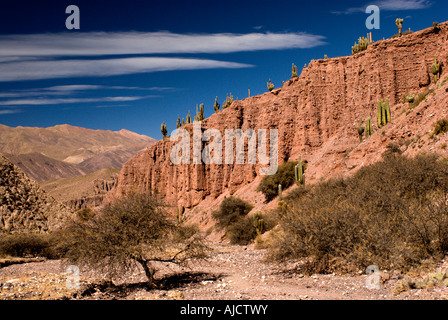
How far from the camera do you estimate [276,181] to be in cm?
4134

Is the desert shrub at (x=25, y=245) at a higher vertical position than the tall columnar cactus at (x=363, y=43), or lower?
lower

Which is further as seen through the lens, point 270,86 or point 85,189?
point 85,189

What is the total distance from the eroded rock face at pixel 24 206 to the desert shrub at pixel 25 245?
199 centimetres

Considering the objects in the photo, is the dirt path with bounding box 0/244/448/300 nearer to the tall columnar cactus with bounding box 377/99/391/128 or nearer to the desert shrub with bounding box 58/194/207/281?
the desert shrub with bounding box 58/194/207/281

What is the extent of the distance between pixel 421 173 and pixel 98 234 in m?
14.8

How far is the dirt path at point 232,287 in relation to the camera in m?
10.9

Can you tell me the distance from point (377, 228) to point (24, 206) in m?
31.5

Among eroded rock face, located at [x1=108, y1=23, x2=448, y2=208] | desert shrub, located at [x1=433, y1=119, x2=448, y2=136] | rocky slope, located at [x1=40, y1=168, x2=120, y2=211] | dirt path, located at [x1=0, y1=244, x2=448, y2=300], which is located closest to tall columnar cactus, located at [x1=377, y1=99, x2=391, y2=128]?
eroded rock face, located at [x1=108, y1=23, x2=448, y2=208]

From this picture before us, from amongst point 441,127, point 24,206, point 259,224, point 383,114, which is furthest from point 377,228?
point 24,206

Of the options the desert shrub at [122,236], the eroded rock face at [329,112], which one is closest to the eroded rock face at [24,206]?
the eroded rock face at [329,112]

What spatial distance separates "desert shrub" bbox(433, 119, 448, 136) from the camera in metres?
23.2

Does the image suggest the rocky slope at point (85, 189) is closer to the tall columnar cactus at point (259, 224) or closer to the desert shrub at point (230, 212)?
the desert shrub at point (230, 212)

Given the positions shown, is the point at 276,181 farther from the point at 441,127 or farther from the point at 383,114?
the point at 441,127

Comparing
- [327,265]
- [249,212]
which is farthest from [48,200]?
[327,265]
